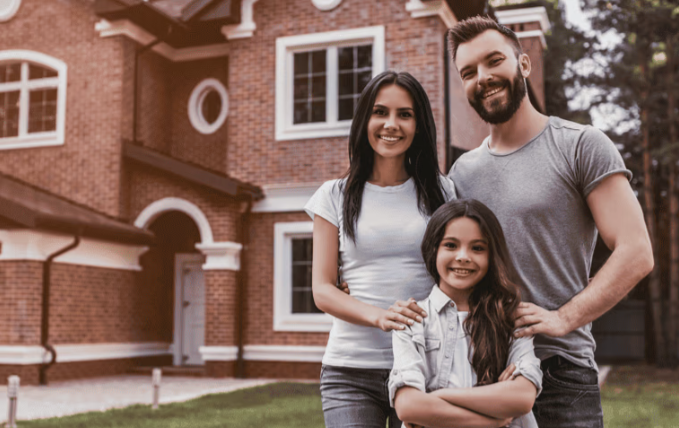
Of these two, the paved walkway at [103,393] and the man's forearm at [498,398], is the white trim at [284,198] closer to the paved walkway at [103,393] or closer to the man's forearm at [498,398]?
the paved walkway at [103,393]

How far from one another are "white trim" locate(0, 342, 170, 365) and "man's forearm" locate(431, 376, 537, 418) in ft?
35.7

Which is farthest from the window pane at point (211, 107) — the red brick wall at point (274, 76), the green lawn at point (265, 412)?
the green lawn at point (265, 412)

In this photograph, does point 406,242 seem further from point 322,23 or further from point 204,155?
point 204,155

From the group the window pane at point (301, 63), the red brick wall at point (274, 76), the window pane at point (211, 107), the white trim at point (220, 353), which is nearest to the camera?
the red brick wall at point (274, 76)

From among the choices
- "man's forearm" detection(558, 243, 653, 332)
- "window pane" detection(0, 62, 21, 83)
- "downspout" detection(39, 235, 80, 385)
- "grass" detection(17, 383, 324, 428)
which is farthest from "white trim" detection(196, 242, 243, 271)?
"man's forearm" detection(558, 243, 653, 332)

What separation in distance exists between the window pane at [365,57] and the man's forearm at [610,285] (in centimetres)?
1142

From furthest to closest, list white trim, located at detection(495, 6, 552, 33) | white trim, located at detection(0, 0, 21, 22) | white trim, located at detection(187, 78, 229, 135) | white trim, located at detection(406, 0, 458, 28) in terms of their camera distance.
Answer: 1. white trim, located at detection(495, 6, 552, 33)
2. white trim, located at detection(187, 78, 229, 135)
3. white trim, located at detection(0, 0, 21, 22)
4. white trim, located at detection(406, 0, 458, 28)

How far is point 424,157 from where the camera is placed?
2.82 m

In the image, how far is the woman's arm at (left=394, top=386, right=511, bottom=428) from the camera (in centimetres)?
229

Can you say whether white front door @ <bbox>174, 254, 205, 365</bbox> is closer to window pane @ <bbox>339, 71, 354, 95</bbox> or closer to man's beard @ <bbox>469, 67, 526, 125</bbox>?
window pane @ <bbox>339, 71, 354, 95</bbox>

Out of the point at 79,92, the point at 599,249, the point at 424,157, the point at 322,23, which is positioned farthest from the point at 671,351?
the point at 424,157

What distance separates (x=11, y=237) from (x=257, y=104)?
4.82 metres

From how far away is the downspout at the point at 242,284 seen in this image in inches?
526

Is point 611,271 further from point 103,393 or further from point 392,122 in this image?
point 103,393
